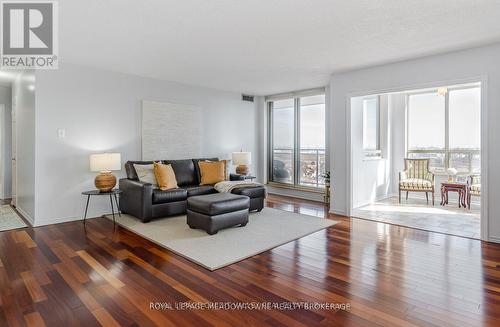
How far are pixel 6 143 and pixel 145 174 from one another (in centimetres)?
397

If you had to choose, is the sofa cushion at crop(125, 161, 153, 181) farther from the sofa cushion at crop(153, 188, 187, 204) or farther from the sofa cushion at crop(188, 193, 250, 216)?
the sofa cushion at crop(188, 193, 250, 216)

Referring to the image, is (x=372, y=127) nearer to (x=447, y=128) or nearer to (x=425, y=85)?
(x=447, y=128)

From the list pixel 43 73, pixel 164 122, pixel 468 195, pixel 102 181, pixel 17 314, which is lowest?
pixel 17 314

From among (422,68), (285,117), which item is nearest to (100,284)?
(422,68)

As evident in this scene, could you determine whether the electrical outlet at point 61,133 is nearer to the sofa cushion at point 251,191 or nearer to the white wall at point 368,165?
the sofa cushion at point 251,191

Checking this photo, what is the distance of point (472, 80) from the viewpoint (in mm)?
3740

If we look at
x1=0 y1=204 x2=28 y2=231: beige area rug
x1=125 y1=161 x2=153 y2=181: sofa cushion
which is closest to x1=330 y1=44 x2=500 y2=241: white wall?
x1=125 y1=161 x2=153 y2=181: sofa cushion

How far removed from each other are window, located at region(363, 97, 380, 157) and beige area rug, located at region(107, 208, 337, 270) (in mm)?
2464

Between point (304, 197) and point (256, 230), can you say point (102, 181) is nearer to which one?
point (256, 230)

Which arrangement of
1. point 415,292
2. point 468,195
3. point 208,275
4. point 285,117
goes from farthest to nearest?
point 285,117 → point 468,195 → point 208,275 → point 415,292

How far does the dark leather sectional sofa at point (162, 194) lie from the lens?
444 centimetres

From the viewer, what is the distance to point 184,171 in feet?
18.0

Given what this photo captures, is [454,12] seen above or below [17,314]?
above

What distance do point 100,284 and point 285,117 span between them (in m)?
5.75
